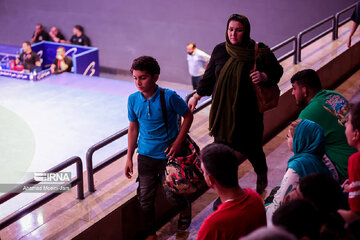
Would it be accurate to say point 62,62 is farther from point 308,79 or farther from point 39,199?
point 308,79

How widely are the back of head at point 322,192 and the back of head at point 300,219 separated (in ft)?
1.17

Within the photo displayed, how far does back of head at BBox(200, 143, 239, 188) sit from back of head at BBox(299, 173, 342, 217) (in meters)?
0.38

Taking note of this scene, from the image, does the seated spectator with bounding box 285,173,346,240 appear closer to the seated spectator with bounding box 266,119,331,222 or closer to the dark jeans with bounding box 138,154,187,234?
the seated spectator with bounding box 266,119,331,222

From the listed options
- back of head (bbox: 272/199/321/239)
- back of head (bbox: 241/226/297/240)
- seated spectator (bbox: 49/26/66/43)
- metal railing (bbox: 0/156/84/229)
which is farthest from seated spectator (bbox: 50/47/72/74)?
back of head (bbox: 241/226/297/240)

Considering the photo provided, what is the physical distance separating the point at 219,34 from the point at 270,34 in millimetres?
1707

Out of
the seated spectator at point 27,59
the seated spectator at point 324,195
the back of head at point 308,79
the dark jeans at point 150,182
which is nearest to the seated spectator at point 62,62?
the seated spectator at point 27,59

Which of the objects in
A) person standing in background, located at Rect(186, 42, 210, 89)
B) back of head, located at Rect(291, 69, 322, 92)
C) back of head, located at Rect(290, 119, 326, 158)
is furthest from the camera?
person standing in background, located at Rect(186, 42, 210, 89)

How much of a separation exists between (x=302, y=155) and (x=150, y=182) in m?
1.38

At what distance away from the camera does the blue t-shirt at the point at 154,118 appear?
4102 mm

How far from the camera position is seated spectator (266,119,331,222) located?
337 centimetres

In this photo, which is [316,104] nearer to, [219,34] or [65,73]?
[65,73]

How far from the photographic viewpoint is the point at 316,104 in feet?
13.4

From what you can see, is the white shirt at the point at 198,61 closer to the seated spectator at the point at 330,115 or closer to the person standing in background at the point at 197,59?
the person standing in background at the point at 197,59

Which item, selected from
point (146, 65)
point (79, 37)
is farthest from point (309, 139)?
point (79, 37)
